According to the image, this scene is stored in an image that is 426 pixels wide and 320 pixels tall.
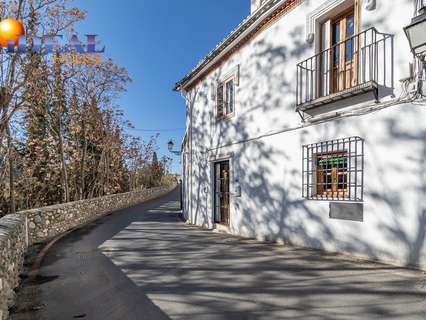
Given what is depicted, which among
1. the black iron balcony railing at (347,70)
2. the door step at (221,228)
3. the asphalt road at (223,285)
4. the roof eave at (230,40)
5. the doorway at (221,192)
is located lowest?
the door step at (221,228)

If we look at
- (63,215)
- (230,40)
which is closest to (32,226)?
(63,215)

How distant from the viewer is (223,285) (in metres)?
4.60

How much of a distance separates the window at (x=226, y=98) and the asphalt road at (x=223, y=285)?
15.4ft

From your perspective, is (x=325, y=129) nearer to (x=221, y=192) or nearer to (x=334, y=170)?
(x=334, y=170)

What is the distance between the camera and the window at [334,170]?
582 centimetres

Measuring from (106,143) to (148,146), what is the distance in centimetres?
933

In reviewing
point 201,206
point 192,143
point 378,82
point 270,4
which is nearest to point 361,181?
point 378,82

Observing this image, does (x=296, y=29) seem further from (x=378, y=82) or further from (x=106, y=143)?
(x=106, y=143)

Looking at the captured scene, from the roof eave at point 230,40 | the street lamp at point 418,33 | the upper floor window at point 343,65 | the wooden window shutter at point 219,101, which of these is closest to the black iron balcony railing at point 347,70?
the upper floor window at point 343,65

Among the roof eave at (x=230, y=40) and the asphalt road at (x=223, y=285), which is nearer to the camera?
the asphalt road at (x=223, y=285)

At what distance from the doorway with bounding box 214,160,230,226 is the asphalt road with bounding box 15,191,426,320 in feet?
11.4

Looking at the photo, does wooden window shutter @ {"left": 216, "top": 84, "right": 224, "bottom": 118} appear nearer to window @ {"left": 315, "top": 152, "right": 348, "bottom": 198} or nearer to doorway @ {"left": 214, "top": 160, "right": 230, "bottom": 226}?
doorway @ {"left": 214, "top": 160, "right": 230, "bottom": 226}

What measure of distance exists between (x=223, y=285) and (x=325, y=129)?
3.59 m

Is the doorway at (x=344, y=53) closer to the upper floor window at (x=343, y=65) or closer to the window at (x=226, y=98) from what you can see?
the upper floor window at (x=343, y=65)
